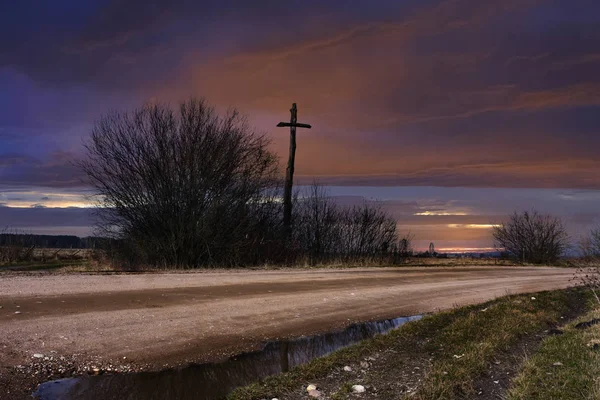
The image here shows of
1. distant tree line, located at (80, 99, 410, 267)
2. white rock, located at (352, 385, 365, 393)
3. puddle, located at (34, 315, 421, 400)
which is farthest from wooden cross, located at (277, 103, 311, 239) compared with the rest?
white rock, located at (352, 385, 365, 393)

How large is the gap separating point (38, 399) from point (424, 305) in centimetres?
966

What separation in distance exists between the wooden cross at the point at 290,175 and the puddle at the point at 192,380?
729 inches

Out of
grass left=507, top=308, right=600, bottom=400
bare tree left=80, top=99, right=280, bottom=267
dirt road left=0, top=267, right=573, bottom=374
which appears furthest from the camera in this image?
bare tree left=80, top=99, right=280, bottom=267

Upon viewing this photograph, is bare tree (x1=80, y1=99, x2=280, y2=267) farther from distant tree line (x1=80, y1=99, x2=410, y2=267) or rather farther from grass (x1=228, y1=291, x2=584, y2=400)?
grass (x1=228, y1=291, x2=584, y2=400)

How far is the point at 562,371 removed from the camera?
685 centimetres

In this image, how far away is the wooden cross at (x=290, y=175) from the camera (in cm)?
2738

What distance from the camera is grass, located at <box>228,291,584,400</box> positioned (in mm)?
6227

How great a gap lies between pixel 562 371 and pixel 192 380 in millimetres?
4921

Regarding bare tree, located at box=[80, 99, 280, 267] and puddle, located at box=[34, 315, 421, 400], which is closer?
puddle, located at box=[34, 315, 421, 400]

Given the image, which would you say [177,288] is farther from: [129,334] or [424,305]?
[424,305]

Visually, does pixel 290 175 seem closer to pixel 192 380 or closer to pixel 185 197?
pixel 185 197

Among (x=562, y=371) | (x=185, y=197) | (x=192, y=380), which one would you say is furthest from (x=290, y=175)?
(x=562, y=371)

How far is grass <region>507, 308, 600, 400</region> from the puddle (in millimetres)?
3145

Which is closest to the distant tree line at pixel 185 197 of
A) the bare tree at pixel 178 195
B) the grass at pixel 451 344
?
the bare tree at pixel 178 195
